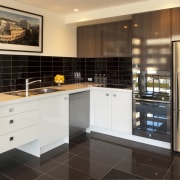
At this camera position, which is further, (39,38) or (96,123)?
(96,123)

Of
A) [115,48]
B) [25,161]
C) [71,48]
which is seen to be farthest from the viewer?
[71,48]

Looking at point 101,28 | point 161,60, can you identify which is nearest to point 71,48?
point 101,28

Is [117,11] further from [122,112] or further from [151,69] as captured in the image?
[122,112]

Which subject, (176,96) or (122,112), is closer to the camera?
(176,96)

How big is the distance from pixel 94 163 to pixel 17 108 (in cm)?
123

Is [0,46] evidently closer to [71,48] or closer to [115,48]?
[71,48]

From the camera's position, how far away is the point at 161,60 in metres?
3.08

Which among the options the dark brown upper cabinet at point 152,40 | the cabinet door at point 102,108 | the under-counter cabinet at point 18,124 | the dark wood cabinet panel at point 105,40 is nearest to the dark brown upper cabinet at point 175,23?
the dark brown upper cabinet at point 152,40

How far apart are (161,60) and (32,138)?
2210 mm

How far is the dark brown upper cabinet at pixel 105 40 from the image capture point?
3.84 meters

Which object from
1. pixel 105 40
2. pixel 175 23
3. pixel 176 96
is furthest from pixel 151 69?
pixel 105 40

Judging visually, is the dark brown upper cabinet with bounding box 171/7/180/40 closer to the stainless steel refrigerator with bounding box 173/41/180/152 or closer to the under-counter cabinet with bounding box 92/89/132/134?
the stainless steel refrigerator with bounding box 173/41/180/152

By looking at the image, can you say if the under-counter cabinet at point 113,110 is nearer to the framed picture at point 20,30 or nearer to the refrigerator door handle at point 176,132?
the refrigerator door handle at point 176,132

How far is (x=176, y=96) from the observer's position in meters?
2.94
